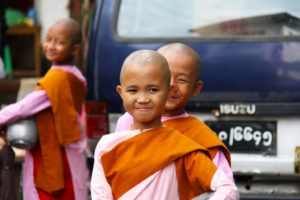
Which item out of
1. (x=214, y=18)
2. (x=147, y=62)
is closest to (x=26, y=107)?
(x=214, y=18)

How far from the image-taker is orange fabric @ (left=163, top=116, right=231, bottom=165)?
344 cm

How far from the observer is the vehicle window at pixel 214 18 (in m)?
5.11

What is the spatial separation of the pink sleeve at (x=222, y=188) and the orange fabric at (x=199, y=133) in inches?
14.0

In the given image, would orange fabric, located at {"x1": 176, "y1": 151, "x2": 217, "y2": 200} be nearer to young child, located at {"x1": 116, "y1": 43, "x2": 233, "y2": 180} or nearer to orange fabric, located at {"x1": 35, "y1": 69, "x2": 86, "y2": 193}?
young child, located at {"x1": 116, "y1": 43, "x2": 233, "y2": 180}

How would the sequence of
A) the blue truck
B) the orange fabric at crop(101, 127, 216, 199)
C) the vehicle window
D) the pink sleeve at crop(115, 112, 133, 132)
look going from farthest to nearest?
the vehicle window → the blue truck → the pink sleeve at crop(115, 112, 133, 132) → the orange fabric at crop(101, 127, 216, 199)

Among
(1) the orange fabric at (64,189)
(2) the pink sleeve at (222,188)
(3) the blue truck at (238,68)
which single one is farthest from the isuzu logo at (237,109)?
(2) the pink sleeve at (222,188)

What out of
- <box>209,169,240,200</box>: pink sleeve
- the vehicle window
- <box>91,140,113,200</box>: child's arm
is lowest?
<box>91,140,113,200</box>: child's arm

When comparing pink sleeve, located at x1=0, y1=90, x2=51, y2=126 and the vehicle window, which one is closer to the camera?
pink sleeve, located at x1=0, y1=90, x2=51, y2=126

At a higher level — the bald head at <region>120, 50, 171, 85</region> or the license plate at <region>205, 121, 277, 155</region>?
the bald head at <region>120, 50, 171, 85</region>

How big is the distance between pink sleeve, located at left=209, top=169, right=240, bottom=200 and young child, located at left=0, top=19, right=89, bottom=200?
7.27ft

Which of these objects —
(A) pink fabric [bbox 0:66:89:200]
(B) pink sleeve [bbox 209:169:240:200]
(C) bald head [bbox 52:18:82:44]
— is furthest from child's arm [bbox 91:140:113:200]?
(C) bald head [bbox 52:18:82:44]

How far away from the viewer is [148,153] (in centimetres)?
313

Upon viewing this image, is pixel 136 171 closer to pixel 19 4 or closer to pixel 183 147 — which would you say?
pixel 183 147

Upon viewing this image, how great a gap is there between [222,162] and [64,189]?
2086mm
